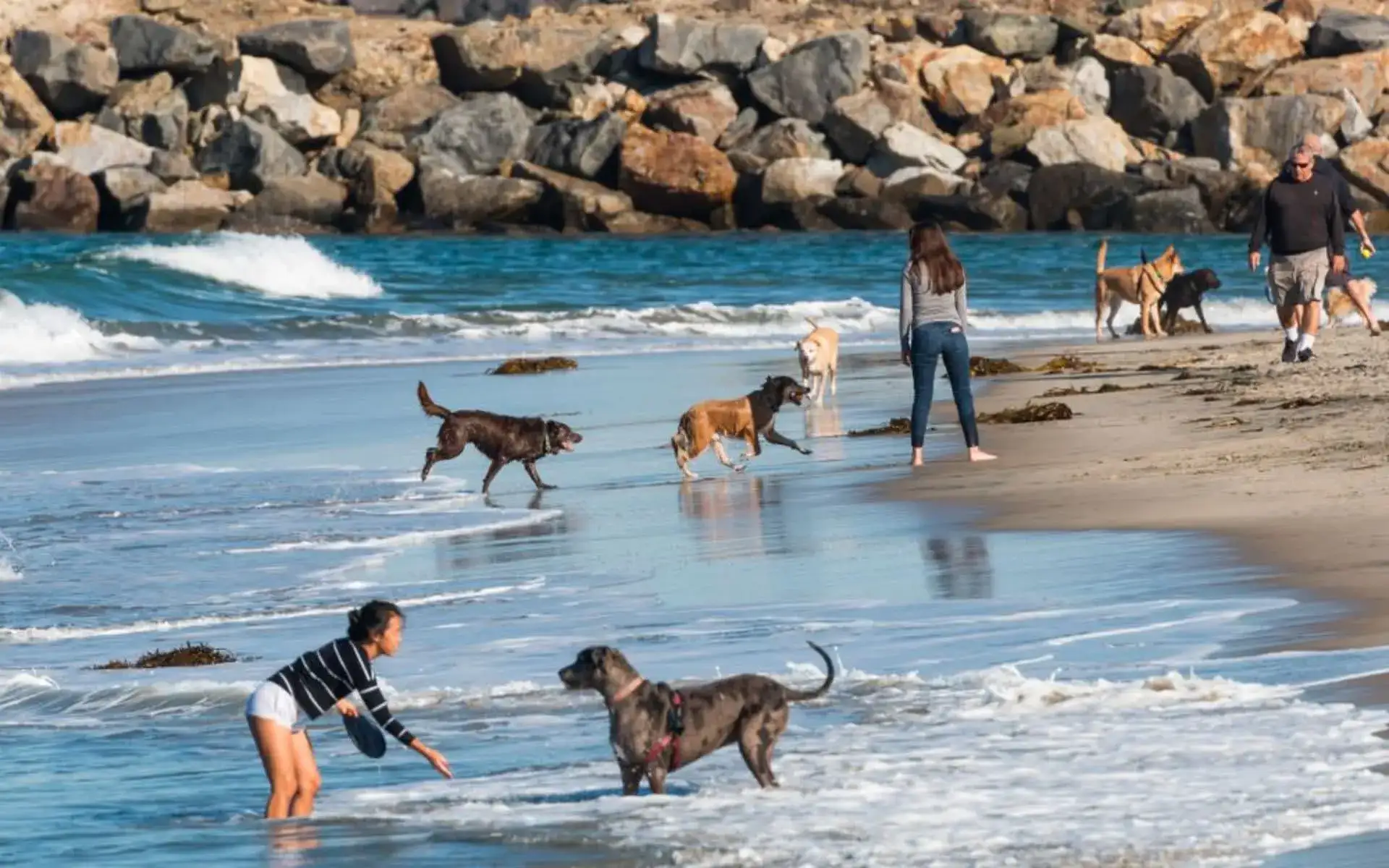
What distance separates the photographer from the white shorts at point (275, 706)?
7211 mm

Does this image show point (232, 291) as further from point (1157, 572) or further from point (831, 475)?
point (1157, 572)

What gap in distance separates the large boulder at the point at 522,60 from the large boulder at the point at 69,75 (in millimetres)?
11344

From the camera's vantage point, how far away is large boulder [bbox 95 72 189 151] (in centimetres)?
7069

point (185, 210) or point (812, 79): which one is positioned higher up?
point (812, 79)

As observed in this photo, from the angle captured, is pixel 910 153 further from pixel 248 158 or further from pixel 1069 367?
pixel 1069 367

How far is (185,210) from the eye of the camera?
63.2 meters

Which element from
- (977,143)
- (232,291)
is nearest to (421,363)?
(232,291)

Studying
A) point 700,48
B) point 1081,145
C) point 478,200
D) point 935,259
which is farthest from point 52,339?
Answer: point 700,48

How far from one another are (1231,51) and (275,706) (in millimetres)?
67190

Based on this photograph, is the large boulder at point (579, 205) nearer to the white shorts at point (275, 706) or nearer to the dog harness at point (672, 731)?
the white shorts at point (275, 706)

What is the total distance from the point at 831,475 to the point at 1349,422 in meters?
3.18

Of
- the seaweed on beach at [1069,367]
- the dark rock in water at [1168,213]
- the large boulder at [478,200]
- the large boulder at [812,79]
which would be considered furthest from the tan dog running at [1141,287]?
the large boulder at [812,79]

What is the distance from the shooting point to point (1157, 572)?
9.95 metres

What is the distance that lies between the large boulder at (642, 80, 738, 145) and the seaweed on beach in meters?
46.2
